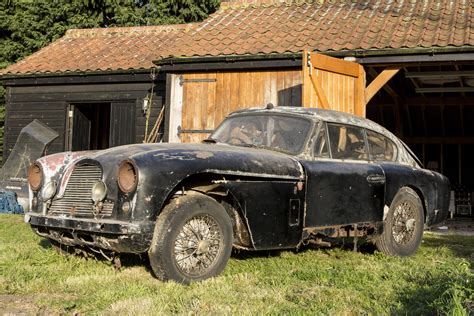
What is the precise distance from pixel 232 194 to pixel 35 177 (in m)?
1.81

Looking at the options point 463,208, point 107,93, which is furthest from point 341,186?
point 463,208

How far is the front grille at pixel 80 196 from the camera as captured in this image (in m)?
3.83

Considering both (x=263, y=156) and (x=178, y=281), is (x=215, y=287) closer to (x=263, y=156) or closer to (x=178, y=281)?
(x=178, y=281)

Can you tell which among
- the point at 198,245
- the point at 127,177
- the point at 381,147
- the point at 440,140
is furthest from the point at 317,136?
the point at 440,140

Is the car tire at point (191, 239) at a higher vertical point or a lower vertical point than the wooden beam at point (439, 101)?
lower

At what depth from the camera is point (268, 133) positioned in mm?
4906

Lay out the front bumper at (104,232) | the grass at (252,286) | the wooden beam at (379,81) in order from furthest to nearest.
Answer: the wooden beam at (379,81) → the front bumper at (104,232) → the grass at (252,286)

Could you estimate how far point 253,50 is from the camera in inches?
377

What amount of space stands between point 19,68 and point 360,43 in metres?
8.82

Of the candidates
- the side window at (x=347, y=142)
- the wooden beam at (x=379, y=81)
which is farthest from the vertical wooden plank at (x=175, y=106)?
the side window at (x=347, y=142)

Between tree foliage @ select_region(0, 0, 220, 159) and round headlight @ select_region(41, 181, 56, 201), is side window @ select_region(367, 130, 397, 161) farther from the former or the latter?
tree foliage @ select_region(0, 0, 220, 159)

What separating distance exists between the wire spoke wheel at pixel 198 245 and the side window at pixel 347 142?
1.63 metres

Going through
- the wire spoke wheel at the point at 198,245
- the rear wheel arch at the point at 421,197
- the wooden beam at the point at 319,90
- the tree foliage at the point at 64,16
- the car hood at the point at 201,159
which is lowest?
the wire spoke wheel at the point at 198,245

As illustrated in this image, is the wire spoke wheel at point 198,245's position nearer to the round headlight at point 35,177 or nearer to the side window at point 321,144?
the side window at point 321,144
